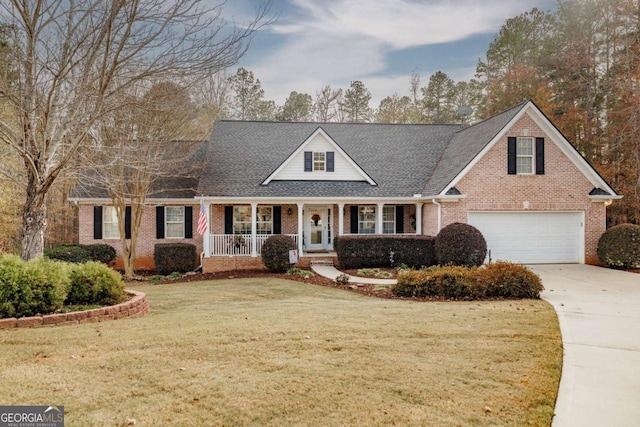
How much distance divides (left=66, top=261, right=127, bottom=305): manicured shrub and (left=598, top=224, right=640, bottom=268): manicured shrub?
16.5 metres

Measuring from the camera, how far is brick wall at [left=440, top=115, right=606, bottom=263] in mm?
17344

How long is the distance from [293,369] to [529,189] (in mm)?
15409

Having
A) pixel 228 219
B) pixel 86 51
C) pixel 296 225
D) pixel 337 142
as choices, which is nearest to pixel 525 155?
pixel 337 142

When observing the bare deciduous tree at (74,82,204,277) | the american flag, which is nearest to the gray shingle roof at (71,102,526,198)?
the bare deciduous tree at (74,82,204,277)

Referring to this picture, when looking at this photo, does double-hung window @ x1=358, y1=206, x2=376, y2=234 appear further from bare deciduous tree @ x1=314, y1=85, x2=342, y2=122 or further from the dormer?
bare deciduous tree @ x1=314, y1=85, x2=342, y2=122

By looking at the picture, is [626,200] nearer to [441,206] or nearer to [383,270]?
[441,206]

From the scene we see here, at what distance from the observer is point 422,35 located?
781 inches

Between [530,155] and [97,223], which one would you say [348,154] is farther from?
[97,223]

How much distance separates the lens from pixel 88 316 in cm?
768

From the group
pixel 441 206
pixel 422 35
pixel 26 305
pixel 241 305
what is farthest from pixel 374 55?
pixel 26 305

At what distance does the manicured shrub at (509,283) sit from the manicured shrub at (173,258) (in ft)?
37.3

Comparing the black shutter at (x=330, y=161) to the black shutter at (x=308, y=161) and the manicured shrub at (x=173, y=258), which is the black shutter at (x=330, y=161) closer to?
the black shutter at (x=308, y=161)

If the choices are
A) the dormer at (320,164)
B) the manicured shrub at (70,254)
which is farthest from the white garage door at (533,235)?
the manicured shrub at (70,254)

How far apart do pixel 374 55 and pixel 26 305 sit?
1956 centimetres
